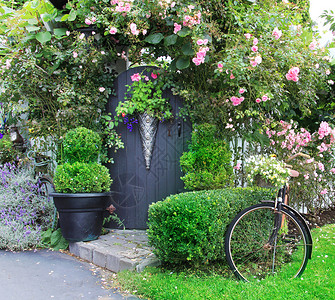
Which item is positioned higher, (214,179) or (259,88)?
(259,88)

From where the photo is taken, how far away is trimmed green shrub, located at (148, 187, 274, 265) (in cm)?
276

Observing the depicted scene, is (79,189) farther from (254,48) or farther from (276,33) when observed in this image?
(276,33)

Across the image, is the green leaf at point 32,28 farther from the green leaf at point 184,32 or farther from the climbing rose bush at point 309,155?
the climbing rose bush at point 309,155

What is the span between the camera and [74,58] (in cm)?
422

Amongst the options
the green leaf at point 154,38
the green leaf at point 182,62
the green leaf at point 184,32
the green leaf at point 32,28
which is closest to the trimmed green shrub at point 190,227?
the green leaf at point 182,62

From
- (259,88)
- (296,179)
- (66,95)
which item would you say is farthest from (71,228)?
(296,179)

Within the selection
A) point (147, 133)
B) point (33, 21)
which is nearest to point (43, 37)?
point (33, 21)

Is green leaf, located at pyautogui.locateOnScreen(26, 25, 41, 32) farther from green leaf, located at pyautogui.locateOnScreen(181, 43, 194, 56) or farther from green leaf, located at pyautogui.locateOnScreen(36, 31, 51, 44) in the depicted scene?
green leaf, located at pyautogui.locateOnScreen(181, 43, 194, 56)

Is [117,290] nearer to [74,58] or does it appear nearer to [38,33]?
[74,58]

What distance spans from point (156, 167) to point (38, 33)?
2503mm

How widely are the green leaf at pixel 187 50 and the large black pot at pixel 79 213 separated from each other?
2.03 metres

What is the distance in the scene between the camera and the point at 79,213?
3.88 meters

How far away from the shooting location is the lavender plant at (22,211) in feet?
13.0

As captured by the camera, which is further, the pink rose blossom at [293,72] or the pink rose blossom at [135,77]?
the pink rose blossom at [135,77]
